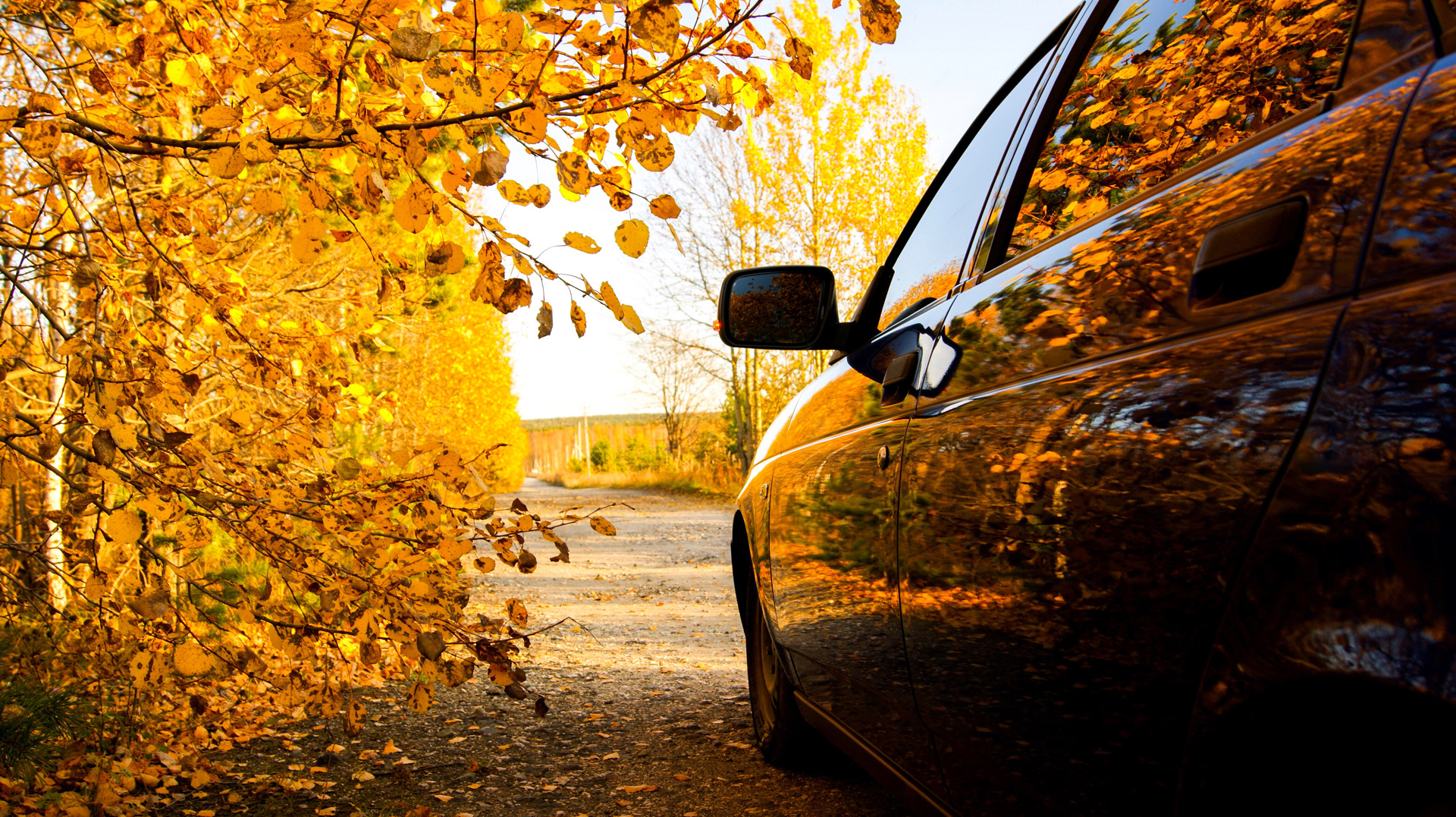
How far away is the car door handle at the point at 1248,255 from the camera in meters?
0.97

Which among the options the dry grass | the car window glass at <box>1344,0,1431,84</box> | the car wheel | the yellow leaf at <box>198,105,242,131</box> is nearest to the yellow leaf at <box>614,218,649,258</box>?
the yellow leaf at <box>198,105,242,131</box>

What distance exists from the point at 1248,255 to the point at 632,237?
1203mm

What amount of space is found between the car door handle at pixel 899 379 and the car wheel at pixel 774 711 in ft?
3.98

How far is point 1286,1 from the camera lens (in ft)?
3.92

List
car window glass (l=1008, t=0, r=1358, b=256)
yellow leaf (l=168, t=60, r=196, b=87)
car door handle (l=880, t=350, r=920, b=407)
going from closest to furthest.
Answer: car window glass (l=1008, t=0, r=1358, b=256) → car door handle (l=880, t=350, r=920, b=407) → yellow leaf (l=168, t=60, r=196, b=87)

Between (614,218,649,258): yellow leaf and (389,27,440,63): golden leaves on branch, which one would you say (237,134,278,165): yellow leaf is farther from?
(614,218,649,258): yellow leaf

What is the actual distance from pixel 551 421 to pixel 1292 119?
91.9 metres

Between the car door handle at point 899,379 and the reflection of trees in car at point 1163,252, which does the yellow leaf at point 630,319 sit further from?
the reflection of trees in car at point 1163,252

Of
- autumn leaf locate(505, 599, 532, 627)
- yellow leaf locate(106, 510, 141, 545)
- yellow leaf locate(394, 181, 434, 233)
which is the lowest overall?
autumn leaf locate(505, 599, 532, 627)

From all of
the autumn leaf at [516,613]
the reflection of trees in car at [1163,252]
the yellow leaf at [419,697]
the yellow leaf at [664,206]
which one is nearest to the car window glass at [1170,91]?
the reflection of trees in car at [1163,252]

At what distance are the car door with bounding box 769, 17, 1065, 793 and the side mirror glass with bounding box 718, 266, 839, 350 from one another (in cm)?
15

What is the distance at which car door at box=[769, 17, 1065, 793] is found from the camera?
6.35 feet

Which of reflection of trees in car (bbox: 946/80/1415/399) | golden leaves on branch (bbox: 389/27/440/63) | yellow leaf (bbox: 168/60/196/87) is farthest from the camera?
yellow leaf (bbox: 168/60/196/87)

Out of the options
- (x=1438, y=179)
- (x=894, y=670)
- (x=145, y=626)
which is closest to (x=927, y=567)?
(x=894, y=670)
